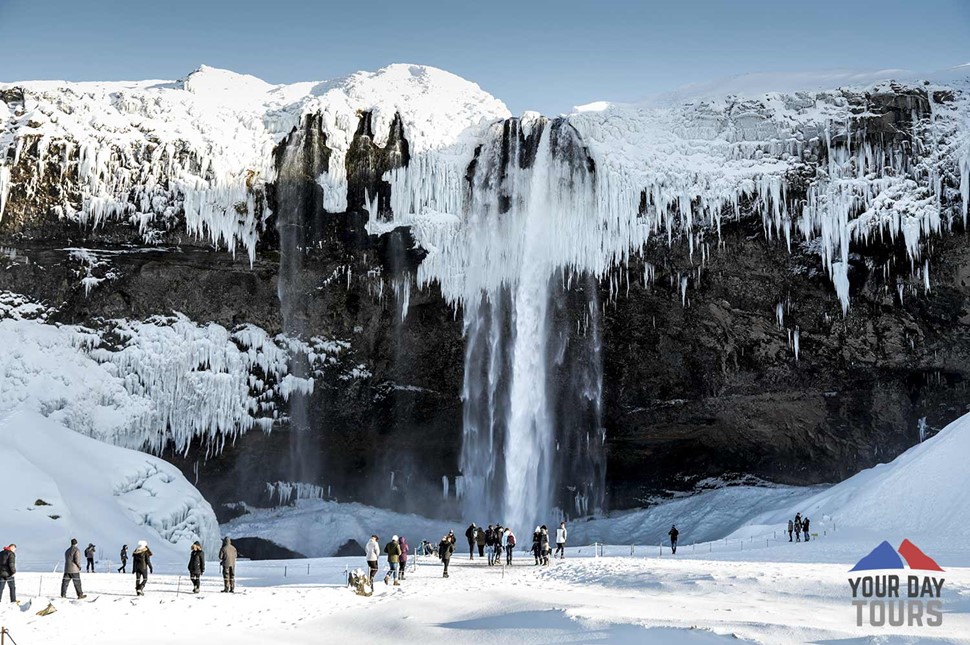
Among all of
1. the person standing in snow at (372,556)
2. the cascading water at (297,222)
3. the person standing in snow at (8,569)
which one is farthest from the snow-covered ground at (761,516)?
the person standing in snow at (8,569)

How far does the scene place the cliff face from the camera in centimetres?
3259

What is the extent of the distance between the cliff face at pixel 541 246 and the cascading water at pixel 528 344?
116 mm

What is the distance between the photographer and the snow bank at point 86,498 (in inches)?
975

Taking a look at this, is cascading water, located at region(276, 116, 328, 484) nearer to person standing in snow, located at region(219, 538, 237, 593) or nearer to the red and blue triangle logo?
person standing in snow, located at region(219, 538, 237, 593)

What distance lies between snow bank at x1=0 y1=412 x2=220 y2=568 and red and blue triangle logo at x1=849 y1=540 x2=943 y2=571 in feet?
57.8

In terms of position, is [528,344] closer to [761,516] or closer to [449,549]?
[761,516]

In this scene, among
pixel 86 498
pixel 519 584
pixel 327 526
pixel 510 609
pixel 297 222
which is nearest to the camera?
pixel 510 609

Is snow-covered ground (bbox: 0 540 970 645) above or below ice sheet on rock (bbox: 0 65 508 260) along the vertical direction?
below

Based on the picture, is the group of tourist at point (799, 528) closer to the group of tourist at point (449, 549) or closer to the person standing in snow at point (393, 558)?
the group of tourist at point (449, 549)

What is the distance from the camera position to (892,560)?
16641mm

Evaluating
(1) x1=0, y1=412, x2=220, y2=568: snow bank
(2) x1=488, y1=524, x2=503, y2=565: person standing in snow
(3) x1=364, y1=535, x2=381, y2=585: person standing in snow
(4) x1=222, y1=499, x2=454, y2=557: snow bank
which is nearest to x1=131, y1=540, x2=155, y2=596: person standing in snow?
(3) x1=364, y1=535, x2=381, y2=585: person standing in snow

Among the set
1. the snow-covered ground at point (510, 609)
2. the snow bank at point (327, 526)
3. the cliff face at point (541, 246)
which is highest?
the cliff face at point (541, 246)

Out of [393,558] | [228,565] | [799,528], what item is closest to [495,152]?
[799,528]

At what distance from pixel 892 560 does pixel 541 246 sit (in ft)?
65.1
